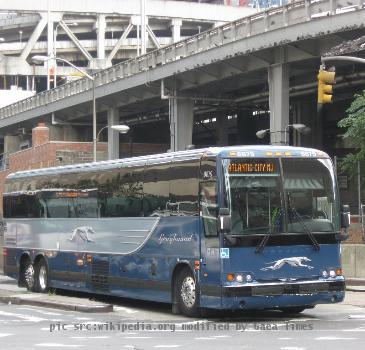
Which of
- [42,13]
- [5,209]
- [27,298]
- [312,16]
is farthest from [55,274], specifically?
[42,13]

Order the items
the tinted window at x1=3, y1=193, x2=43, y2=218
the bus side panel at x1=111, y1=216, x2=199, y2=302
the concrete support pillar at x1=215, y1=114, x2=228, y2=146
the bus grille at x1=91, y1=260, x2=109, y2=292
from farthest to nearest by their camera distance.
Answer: the concrete support pillar at x1=215, y1=114, x2=228, y2=146 < the tinted window at x1=3, y1=193, x2=43, y2=218 < the bus grille at x1=91, y1=260, x2=109, y2=292 < the bus side panel at x1=111, y1=216, x2=199, y2=302

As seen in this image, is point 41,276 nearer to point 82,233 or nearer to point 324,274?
point 82,233

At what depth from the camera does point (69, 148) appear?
57000mm

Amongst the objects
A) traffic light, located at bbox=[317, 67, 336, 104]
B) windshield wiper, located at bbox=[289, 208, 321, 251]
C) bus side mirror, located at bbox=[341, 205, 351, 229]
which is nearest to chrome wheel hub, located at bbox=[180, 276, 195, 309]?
windshield wiper, located at bbox=[289, 208, 321, 251]

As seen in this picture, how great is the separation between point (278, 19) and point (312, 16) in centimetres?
310

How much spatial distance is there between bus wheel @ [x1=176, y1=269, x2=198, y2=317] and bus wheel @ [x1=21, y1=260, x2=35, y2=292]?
27.3 feet

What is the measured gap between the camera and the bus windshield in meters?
15.1

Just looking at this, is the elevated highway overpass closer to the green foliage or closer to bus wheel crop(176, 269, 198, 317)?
the green foliage

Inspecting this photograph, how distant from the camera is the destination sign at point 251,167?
15.2 metres

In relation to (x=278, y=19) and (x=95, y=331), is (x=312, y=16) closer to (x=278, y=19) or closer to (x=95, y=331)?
(x=278, y=19)

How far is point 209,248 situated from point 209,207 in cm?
79

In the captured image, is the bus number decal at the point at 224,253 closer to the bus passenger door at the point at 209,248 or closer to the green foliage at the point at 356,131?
the bus passenger door at the point at 209,248

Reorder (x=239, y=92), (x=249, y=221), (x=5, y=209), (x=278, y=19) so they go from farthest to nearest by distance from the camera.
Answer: (x=239, y=92)
(x=278, y=19)
(x=5, y=209)
(x=249, y=221)

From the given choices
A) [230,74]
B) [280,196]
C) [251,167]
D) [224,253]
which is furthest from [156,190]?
[230,74]
